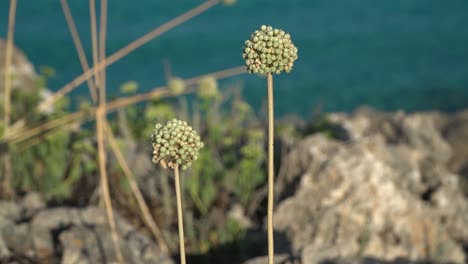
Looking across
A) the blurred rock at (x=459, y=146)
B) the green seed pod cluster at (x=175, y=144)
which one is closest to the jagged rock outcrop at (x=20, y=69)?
the blurred rock at (x=459, y=146)

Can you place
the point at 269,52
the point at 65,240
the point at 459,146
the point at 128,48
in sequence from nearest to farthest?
the point at 269,52, the point at 65,240, the point at 128,48, the point at 459,146

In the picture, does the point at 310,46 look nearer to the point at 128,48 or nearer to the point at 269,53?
the point at 128,48

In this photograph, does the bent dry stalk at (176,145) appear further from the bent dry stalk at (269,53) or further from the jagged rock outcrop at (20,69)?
the jagged rock outcrop at (20,69)

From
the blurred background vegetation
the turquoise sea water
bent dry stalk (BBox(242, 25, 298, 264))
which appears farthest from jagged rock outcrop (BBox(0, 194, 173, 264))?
the turquoise sea water

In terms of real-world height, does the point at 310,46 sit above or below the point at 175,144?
above

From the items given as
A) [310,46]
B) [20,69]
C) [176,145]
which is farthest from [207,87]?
[310,46]

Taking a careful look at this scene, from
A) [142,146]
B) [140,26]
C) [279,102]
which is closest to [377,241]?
[142,146]

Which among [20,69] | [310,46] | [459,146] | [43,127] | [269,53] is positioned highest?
[310,46]
